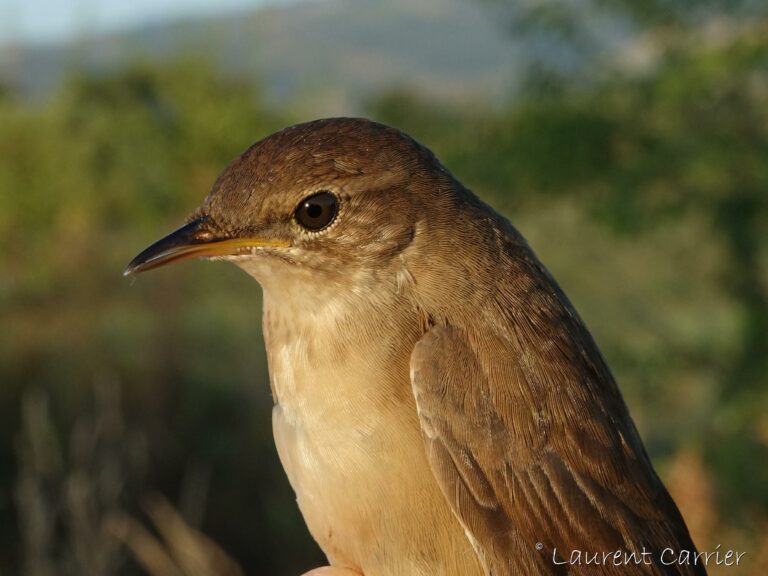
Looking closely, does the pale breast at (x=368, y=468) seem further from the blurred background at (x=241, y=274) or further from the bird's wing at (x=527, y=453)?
the blurred background at (x=241, y=274)

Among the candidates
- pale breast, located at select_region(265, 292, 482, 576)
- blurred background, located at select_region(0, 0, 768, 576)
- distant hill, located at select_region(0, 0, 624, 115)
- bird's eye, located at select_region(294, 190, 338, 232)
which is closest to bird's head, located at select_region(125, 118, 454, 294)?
bird's eye, located at select_region(294, 190, 338, 232)

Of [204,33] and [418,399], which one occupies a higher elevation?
[204,33]

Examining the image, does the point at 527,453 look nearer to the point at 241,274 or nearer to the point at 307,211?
the point at 307,211

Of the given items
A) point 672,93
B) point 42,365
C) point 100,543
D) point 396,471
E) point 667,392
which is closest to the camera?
point 396,471

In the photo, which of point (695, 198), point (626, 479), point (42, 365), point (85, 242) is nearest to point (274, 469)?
point (42, 365)

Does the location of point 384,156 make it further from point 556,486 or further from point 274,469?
point 274,469

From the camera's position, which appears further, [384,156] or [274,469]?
[274,469]

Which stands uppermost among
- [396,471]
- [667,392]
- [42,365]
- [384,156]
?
[42,365]
